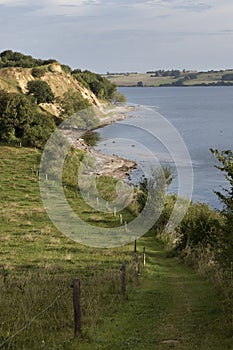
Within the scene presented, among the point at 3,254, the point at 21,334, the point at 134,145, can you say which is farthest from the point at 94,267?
the point at 134,145

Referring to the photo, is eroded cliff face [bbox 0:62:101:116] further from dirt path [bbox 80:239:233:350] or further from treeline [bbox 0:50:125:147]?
dirt path [bbox 80:239:233:350]

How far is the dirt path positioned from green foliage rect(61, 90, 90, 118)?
102697 millimetres

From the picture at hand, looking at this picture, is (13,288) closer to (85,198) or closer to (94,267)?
(94,267)

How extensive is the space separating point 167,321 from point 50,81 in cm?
13266

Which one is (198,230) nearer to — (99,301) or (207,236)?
(207,236)

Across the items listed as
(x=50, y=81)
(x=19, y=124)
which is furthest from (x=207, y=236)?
(x=50, y=81)

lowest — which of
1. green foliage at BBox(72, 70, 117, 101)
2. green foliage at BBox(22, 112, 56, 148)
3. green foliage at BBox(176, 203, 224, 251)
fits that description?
green foliage at BBox(176, 203, 224, 251)

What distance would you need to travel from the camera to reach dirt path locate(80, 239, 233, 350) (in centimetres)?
1143

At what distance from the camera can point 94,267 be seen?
78.0 ft

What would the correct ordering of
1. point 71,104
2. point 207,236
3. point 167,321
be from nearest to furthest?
point 167,321 < point 207,236 < point 71,104

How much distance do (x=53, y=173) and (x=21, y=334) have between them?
45690 mm

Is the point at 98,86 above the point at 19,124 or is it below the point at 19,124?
above

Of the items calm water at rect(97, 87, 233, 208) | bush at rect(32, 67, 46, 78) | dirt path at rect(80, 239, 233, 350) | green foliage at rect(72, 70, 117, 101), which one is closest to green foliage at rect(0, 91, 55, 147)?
calm water at rect(97, 87, 233, 208)

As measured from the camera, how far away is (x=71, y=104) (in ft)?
401
